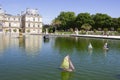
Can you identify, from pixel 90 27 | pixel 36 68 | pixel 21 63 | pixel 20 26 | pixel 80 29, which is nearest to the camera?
pixel 36 68

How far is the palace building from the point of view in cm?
11438

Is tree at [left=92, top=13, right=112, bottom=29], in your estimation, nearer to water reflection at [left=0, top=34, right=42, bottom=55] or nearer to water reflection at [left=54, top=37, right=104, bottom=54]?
water reflection at [left=54, top=37, right=104, bottom=54]

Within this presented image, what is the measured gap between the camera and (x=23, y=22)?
118812 mm

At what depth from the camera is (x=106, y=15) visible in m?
97.0

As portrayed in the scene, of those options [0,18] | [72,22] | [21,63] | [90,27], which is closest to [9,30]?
[0,18]

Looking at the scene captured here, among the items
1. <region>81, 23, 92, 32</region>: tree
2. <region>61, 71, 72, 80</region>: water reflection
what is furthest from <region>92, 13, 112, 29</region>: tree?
<region>61, 71, 72, 80</region>: water reflection

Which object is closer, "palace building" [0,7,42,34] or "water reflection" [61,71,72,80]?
"water reflection" [61,71,72,80]

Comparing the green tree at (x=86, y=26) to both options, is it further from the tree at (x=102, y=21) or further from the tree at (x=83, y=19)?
the tree at (x=102, y=21)

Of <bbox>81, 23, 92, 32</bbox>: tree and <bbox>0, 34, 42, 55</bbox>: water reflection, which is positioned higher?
<bbox>81, 23, 92, 32</bbox>: tree

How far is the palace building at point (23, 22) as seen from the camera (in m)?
114

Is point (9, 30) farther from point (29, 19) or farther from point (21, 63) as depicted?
point (21, 63)

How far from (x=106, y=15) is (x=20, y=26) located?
42917 millimetres

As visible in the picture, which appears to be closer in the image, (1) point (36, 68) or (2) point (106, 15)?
(1) point (36, 68)

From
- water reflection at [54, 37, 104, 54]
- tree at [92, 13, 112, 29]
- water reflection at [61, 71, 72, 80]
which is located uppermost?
tree at [92, 13, 112, 29]
